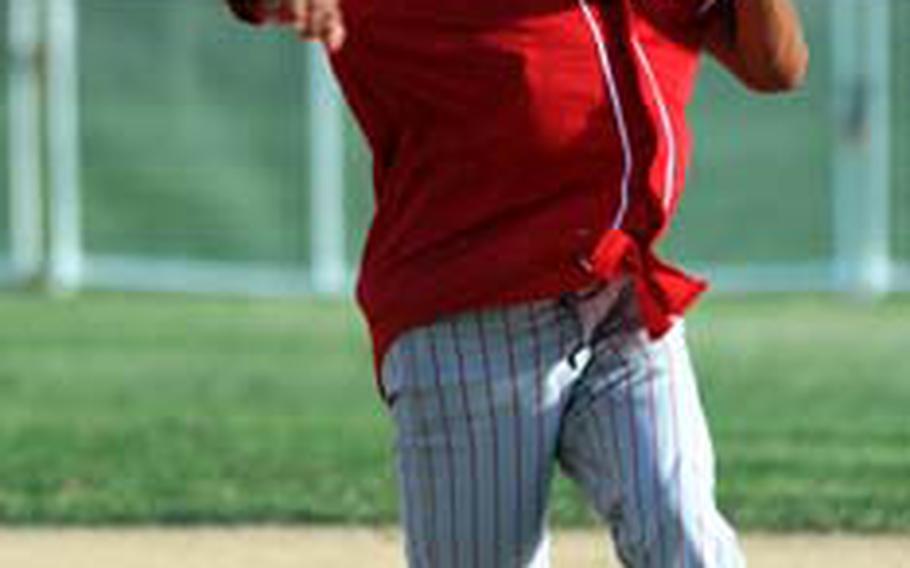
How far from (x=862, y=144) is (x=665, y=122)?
11744mm

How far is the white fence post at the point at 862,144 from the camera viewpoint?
15.6m

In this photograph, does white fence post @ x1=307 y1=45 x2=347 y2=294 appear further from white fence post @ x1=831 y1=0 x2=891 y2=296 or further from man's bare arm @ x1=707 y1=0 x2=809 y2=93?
man's bare arm @ x1=707 y1=0 x2=809 y2=93

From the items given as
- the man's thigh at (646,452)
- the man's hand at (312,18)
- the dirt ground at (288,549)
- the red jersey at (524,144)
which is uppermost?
the man's hand at (312,18)

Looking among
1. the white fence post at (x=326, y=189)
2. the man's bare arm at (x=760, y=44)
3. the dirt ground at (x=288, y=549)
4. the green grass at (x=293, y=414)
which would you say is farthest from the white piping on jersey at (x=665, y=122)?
the white fence post at (x=326, y=189)

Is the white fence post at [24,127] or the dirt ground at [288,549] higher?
the white fence post at [24,127]

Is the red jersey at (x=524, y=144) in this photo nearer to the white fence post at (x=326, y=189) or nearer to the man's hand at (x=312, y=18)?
the man's hand at (x=312, y=18)

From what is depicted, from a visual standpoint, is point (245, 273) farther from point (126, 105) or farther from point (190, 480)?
point (190, 480)

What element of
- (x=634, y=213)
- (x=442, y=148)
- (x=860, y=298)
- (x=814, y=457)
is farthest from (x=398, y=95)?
(x=860, y=298)

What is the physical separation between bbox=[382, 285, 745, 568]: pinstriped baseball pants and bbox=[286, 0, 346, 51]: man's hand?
0.58 meters

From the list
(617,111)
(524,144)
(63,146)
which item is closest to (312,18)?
(524,144)

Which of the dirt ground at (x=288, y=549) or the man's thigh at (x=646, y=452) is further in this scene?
the dirt ground at (x=288, y=549)

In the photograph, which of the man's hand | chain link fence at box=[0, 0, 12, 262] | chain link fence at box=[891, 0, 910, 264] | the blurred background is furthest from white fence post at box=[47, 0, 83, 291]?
the man's hand

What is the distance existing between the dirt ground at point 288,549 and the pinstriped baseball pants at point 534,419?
2723 mm

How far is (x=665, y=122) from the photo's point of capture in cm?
425
